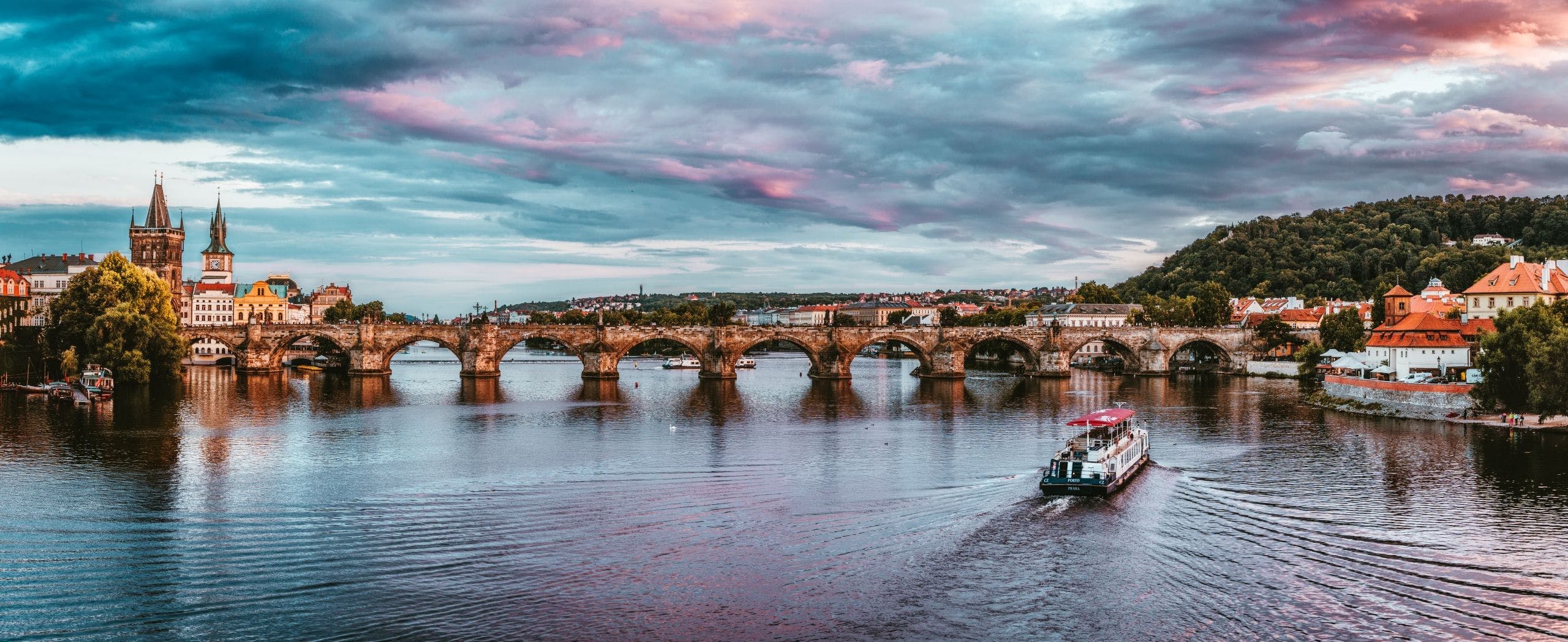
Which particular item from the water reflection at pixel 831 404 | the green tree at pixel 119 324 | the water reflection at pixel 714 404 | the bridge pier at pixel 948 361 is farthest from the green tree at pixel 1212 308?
the green tree at pixel 119 324

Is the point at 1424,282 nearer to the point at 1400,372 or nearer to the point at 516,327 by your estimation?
the point at 1400,372

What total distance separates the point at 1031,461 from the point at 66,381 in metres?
60.9

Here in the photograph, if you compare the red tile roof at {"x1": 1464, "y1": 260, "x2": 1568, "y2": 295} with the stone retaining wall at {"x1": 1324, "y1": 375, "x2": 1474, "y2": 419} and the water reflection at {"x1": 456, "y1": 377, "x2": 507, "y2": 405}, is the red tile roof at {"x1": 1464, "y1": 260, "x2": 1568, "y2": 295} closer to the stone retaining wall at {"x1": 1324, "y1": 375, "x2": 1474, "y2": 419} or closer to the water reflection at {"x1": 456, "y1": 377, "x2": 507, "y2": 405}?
the stone retaining wall at {"x1": 1324, "y1": 375, "x2": 1474, "y2": 419}

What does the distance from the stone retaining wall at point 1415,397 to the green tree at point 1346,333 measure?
18.7 metres

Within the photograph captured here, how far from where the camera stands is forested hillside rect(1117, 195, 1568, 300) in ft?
455

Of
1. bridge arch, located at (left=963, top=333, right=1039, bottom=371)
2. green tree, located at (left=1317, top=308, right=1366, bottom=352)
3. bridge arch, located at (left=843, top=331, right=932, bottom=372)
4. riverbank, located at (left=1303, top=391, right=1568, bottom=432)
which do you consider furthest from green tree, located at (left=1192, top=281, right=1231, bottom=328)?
riverbank, located at (left=1303, top=391, right=1568, bottom=432)

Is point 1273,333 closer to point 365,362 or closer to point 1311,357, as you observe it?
point 1311,357

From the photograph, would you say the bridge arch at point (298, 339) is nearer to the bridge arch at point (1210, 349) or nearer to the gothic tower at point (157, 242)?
the gothic tower at point (157, 242)

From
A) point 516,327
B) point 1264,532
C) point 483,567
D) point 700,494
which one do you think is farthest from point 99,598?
point 516,327

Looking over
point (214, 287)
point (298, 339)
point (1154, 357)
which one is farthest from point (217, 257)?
point (1154, 357)

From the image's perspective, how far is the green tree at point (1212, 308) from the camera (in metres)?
117

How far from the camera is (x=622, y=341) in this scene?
87.3m

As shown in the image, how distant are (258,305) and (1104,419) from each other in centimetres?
12609

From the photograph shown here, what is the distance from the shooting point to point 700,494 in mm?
30859
